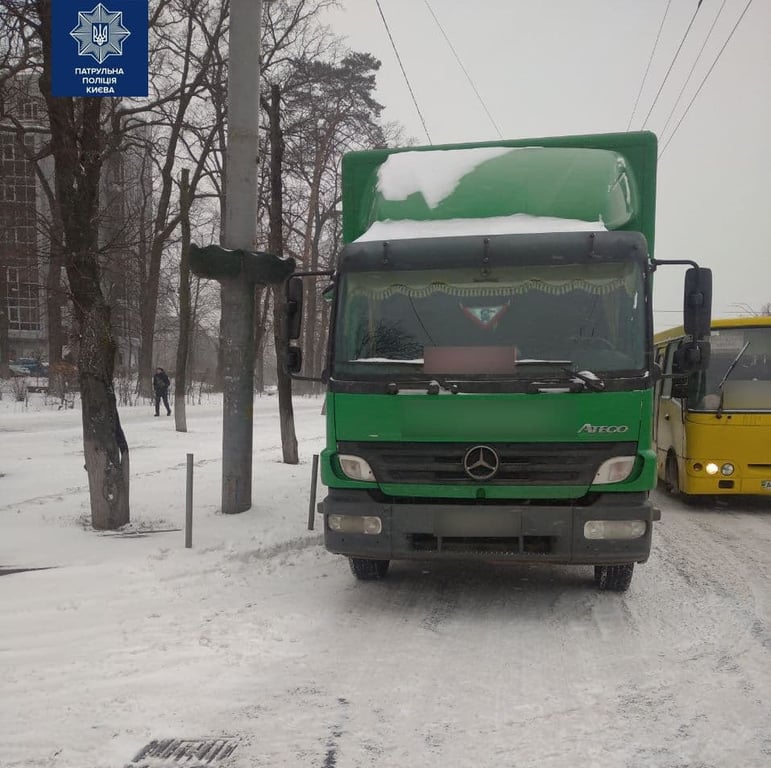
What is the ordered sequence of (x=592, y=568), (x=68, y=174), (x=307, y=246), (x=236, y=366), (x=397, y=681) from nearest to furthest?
(x=397, y=681) < (x=592, y=568) < (x=68, y=174) < (x=236, y=366) < (x=307, y=246)

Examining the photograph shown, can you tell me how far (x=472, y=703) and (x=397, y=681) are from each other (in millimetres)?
465

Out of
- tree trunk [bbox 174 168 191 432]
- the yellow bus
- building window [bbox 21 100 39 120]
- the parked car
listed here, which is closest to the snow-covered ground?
the yellow bus

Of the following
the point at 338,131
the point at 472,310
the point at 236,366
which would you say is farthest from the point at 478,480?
the point at 338,131

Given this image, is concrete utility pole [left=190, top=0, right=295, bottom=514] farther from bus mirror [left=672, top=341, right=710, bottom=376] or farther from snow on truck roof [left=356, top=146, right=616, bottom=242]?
bus mirror [left=672, top=341, right=710, bottom=376]

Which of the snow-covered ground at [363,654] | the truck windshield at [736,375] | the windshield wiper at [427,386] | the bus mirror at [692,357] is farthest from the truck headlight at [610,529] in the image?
the truck windshield at [736,375]

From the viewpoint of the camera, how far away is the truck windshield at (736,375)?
9227mm

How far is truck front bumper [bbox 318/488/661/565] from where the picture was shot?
16.0 ft

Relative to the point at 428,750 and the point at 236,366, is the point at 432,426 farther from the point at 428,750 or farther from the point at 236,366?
the point at 236,366

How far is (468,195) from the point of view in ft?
18.5

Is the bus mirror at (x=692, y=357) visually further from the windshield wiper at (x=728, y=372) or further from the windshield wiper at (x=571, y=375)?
the windshield wiper at (x=728, y=372)

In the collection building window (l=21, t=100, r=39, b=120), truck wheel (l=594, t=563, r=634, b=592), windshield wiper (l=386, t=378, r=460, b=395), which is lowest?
truck wheel (l=594, t=563, r=634, b=592)

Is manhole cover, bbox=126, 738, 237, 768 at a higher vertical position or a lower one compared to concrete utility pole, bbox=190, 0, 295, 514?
lower

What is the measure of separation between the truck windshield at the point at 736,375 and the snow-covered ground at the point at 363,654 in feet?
6.87

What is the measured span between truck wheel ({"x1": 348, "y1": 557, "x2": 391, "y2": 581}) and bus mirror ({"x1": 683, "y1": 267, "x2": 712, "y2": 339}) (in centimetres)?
297
